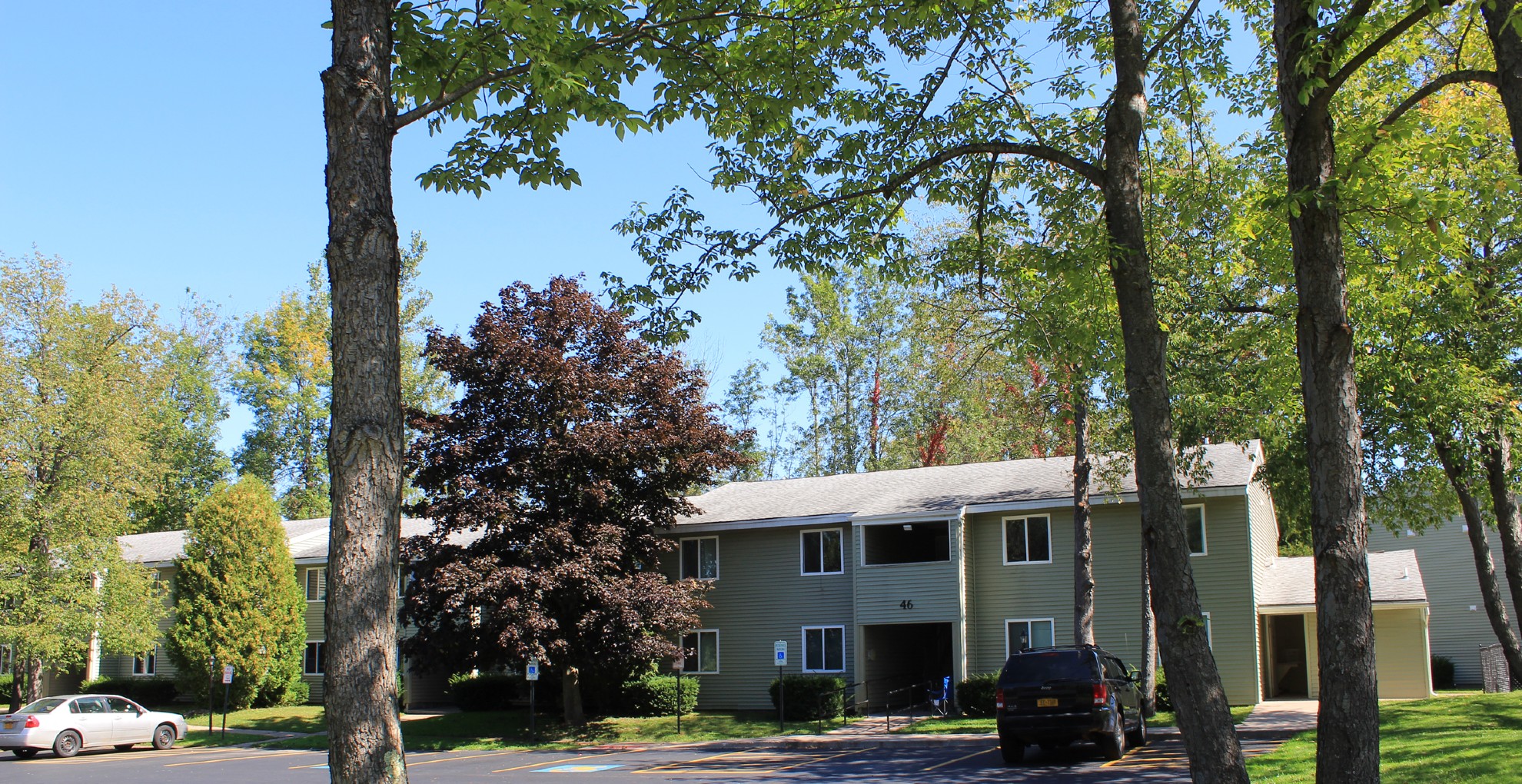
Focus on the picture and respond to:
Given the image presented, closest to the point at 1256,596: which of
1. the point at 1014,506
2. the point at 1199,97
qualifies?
the point at 1014,506

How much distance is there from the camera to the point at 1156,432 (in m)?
8.33

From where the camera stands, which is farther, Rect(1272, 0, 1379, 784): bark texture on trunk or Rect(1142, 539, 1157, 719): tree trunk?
Rect(1142, 539, 1157, 719): tree trunk

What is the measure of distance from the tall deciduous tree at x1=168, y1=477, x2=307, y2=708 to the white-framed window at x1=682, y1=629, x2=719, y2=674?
552 inches

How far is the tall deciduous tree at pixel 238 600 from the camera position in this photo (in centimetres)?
3434

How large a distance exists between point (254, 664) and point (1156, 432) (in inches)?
1332

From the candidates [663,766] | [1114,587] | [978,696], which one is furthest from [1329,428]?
[1114,587]

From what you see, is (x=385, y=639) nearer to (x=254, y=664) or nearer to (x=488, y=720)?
(x=488, y=720)

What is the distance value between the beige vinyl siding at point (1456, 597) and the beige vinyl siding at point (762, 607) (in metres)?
18.8

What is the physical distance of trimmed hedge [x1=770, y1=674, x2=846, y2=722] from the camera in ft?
90.4

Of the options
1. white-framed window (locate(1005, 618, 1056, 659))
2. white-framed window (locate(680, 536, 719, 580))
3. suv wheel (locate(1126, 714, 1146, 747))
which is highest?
white-framed window (locate(680, 536, 719, 580))

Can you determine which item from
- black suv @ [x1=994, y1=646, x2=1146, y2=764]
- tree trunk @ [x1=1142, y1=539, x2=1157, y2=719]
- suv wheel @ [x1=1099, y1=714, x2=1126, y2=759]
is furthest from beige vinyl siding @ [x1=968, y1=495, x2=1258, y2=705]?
black suv @ [x1=994, y1=646, x2=1146, y2=764]

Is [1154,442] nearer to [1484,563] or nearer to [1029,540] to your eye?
[1484,563]

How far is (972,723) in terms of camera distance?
981 inches

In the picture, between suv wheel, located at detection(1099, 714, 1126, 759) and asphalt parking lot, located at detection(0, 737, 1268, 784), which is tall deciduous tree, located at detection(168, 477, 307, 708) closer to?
asphalt parking lot, located at detection(0, 737, 1268, 784)
